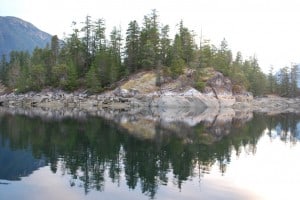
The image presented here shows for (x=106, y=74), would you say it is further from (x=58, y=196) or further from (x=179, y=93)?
(x=58, y=196)

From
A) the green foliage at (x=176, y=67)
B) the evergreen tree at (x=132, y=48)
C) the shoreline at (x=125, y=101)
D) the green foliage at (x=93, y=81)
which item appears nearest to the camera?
the shoreline at (x=125, y=101)

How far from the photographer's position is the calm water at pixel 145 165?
21.4m

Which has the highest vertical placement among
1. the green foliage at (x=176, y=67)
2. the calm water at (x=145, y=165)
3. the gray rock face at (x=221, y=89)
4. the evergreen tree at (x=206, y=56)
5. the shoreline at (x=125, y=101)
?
the evergreen tree at (x=206, y=56)

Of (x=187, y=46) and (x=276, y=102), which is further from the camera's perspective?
(x=276, y=102)

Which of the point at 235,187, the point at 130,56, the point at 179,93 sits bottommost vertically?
the point at 235,187

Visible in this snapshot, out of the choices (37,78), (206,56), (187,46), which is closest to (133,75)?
(187,46)

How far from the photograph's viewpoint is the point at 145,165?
2795 cm

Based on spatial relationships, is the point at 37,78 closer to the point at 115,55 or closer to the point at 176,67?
the point at 115,55

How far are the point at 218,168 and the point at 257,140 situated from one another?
61.1ft

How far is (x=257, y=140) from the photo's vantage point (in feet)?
149

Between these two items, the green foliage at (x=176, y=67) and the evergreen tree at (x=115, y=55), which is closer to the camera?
the green foliage at (x=176, y=67)

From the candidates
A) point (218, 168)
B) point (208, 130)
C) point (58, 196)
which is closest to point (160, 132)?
point (208, 130)

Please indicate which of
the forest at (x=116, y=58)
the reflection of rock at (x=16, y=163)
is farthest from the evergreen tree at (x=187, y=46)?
the reflection of rock at (x=16, y=163)

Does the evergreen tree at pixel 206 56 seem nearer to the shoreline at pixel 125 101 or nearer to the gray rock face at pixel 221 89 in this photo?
the gray rock face at pixel 221 89
